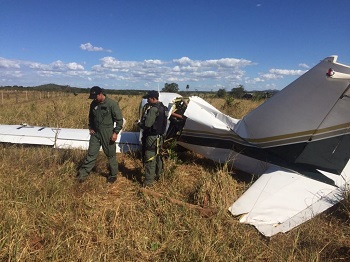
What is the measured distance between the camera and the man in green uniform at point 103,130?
18.3 ft

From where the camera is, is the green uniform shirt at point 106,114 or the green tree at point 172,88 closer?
the green uniform shirt at point 106,114

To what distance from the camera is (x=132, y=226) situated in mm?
3785

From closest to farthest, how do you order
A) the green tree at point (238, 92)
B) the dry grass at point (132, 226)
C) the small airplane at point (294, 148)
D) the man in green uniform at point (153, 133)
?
the dry grass at point (132, 226)
the small airplane at point (294, 148)
the man in green uniform at point (153, 133)
the green tree at point (238, 92)

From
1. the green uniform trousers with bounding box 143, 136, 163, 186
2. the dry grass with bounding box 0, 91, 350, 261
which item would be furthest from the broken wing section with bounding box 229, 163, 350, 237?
the green uniform trousers with bounding box 143, 136, 163, 186

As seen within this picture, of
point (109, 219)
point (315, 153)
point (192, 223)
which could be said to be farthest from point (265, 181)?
point (109, 219)

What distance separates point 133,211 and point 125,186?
53.4 inches

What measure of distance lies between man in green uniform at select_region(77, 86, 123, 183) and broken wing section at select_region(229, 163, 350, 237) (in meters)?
2.81

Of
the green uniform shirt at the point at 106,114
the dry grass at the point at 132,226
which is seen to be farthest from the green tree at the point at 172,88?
the dry grass at the point at 132,226

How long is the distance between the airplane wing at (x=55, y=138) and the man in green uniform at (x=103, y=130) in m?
1.57

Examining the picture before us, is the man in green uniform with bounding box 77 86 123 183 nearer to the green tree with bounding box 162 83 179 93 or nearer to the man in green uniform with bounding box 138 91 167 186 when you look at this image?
the man in green uniform with bounding box 138 91 167 186

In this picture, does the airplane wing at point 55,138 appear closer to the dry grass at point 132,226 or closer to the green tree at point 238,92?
the dry grass at point 132,226

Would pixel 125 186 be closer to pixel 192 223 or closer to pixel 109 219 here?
pixel 109 219

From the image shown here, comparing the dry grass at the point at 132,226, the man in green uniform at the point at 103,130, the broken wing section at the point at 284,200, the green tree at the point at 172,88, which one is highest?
the green tree at the point at 172,88

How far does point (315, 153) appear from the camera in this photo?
4.75 meters
